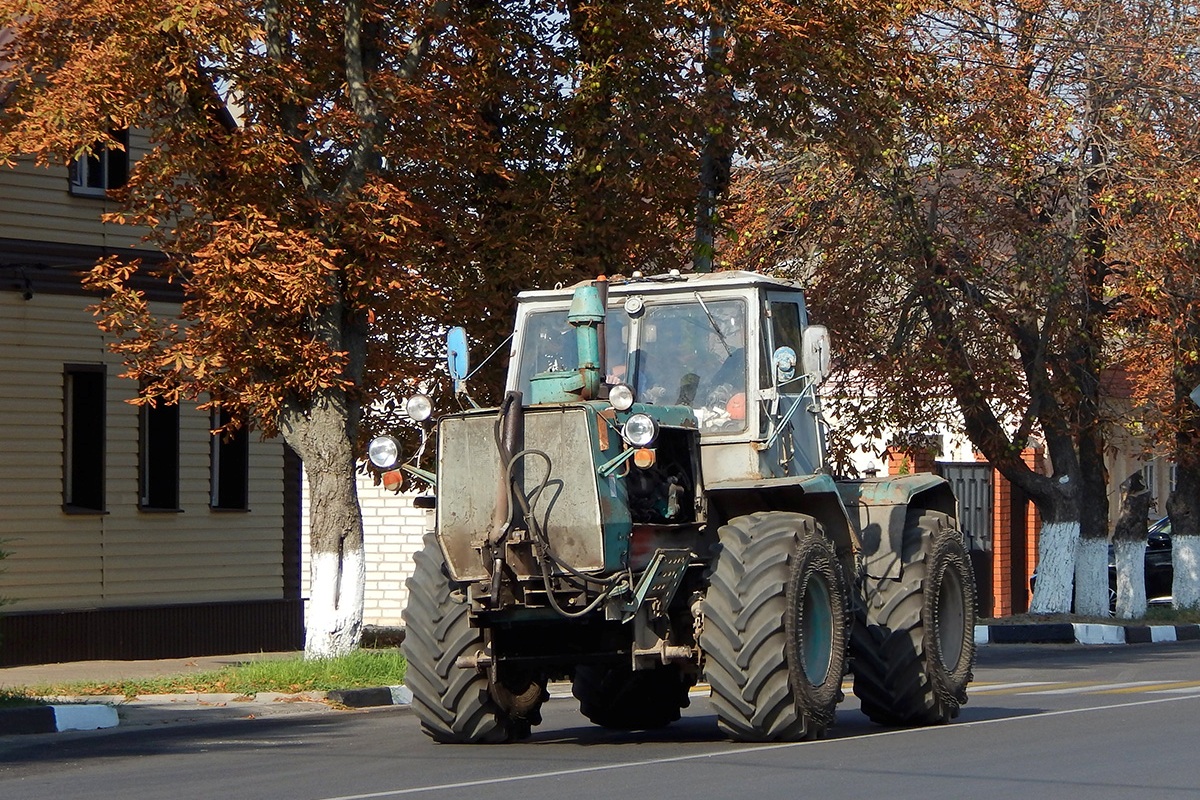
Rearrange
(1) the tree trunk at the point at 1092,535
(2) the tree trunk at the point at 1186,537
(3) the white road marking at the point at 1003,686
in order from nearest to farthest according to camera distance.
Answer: (3) the white road marking at the point at 1003,686
(1) the tree trunk at the point at 1092,535
(2) the tree trunk at the point at 1186,537

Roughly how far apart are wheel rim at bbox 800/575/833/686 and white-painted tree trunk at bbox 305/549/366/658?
6223 mm

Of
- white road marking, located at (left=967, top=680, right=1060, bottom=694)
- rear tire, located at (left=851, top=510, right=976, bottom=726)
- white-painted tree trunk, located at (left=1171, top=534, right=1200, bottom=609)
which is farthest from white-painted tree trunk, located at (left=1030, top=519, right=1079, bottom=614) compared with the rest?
rear tire, located at (left=851, top=510, right=976, bottom=726)

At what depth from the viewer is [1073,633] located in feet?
77.9

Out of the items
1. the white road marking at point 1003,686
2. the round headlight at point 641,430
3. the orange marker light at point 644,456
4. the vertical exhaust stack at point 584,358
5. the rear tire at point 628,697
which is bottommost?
the white road marking at point 1003,686

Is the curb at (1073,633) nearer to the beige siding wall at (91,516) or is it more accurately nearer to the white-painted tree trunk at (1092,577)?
the white-painted tree trunk at (1092,577)

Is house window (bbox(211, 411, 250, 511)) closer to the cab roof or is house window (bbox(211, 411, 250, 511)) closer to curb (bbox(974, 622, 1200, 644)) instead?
curb (bbox(974, 622, 1200, 644))

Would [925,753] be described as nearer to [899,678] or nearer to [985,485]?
[899,678]

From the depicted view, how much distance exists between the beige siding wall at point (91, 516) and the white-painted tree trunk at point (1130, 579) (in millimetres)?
11986

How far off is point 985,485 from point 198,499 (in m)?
15.5

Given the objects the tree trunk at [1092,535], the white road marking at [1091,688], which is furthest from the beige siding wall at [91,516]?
the tree trunk at [1092,535]

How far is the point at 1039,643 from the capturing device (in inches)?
940

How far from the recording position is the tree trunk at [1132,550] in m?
27.0

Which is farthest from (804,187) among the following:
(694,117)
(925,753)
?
(925,753)

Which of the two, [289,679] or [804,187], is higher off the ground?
[804,187]
